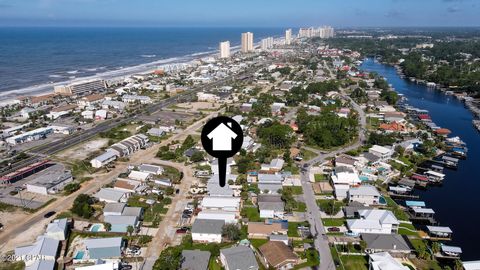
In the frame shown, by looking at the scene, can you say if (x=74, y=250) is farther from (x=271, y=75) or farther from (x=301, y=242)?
(x=271, y=75)

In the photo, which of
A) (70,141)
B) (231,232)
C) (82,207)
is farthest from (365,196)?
(70,141)

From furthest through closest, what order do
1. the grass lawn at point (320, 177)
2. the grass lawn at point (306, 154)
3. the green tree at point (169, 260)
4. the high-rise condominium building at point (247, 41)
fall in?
the high-rise condominium building at point (247, 41) < the grass lawn at point (306, 154) < the grass lawn at point (320, 177) < the green tree at point (169, 260)

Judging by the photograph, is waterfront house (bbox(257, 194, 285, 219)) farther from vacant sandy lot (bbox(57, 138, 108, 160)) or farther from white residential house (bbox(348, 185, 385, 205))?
vacant sandy lot (bbox(57, 138, 108, 160))

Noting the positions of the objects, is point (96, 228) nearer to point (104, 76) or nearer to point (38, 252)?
point (38, 252)

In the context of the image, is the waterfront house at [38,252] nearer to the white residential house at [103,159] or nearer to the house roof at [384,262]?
the white residential house at [103,159]

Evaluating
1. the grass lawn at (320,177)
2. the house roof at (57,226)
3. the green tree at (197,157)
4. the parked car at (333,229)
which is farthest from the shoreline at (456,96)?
the house roof at (57,226)

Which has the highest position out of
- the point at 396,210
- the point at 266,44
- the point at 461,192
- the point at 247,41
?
the point at 247,41
